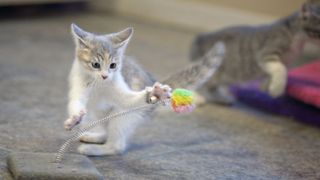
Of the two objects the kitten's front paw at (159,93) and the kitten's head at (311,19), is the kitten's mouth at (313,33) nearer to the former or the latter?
the kitten's head at (311,19)

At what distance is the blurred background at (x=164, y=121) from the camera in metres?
1.91

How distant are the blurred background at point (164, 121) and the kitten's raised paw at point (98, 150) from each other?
0.03 metres

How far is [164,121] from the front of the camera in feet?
7.88

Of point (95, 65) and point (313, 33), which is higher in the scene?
point (313, 33)

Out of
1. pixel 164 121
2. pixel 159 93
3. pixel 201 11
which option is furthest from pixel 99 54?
pixel 201 11

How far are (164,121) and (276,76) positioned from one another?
1.72ft

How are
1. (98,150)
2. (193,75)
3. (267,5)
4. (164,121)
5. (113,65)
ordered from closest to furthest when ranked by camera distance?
(113,65)
(98,150)
(193,75)
(164,121)
(267,5)

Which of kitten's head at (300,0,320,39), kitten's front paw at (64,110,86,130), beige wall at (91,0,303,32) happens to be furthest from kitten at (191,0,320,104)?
beige wall at (91,0,303,32)

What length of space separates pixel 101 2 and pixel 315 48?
1.97 metres

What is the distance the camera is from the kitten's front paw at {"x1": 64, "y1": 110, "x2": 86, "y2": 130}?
1684 millimetres

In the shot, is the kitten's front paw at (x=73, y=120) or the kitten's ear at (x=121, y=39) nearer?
the kitten's front paw at (x=73, y=120)

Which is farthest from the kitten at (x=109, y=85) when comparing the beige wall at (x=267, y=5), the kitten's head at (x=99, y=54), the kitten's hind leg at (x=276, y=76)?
the beige wall at (x=267, y=5)

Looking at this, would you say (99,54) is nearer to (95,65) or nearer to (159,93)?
(95,65)

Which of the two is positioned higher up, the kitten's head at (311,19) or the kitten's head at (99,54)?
the kitten's head at (311,19)
